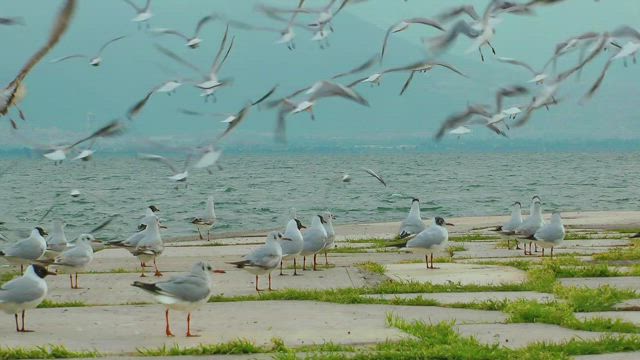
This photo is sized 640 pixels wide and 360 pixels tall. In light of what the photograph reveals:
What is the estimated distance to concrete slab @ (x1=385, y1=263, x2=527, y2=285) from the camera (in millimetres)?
12570

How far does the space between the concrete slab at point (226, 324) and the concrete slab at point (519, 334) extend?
0.45 meters

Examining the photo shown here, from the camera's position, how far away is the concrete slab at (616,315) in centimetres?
930

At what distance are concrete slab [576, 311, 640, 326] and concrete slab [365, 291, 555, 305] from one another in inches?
31.5

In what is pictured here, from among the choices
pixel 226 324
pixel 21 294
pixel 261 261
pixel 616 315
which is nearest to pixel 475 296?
pixel 616 315

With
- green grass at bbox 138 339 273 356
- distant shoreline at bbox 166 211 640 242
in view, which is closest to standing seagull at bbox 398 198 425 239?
distant shoreline at bbox 166 211 640 242

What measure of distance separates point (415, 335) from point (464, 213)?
3328cm

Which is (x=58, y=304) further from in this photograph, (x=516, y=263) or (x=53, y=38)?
(x=516, y=263)

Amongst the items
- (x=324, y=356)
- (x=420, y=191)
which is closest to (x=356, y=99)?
(x=324, y=356)

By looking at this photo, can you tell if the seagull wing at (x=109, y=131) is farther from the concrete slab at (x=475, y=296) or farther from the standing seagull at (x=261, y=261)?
the concrete slab at (x=475, y=296)

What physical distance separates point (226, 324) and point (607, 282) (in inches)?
191

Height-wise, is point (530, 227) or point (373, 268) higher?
point (530, 227)

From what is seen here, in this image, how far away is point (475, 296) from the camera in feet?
36.4

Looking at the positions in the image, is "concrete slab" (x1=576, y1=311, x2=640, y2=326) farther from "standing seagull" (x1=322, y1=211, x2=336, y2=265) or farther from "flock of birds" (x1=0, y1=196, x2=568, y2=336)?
"standing seagull" (x1=322, y1=211, x2=336, y2=265)

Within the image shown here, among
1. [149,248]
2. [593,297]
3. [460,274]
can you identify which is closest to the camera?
[593,297]
